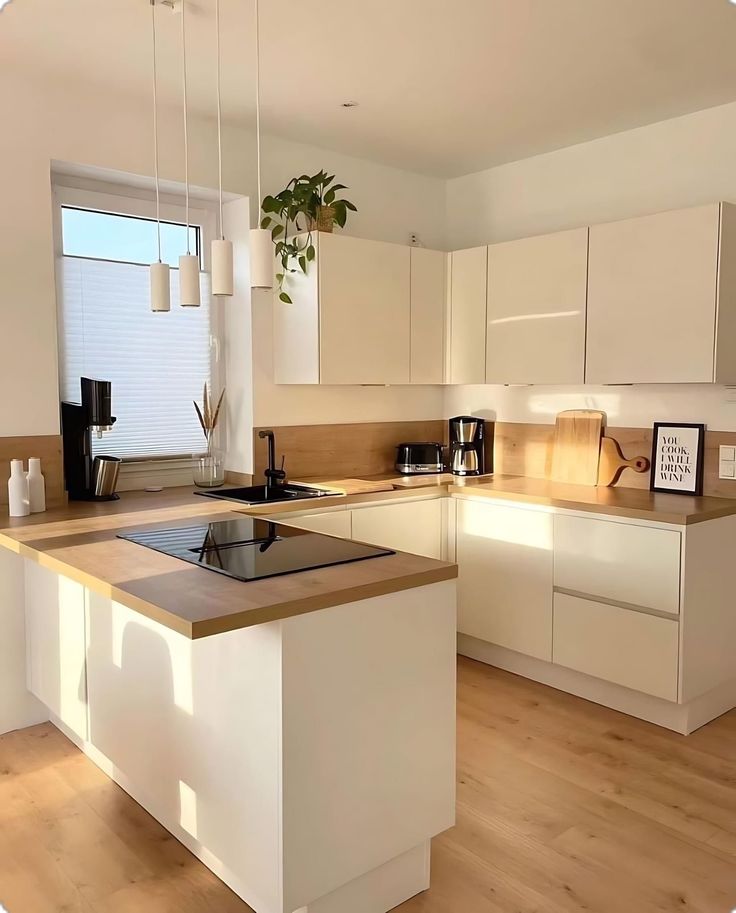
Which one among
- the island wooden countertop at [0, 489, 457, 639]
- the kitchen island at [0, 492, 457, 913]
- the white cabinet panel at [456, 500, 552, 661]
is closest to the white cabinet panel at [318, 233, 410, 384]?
the white cabinet panel at [456, 500, 552, 661]

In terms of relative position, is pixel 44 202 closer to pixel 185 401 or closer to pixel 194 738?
pixel 185 401

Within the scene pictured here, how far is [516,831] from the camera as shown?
240 cm

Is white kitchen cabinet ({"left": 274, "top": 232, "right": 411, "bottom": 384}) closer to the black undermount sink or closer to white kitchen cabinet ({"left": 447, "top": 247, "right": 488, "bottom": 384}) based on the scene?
white kitchen cabinet ({"left": 447, "top": 247, "right": 488, "bottom": 384})

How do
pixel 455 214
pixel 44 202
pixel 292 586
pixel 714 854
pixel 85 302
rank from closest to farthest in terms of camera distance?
pixel 292 586
pixel 714 854
pixel 44 202
pixel 85 302
pixel 455 214

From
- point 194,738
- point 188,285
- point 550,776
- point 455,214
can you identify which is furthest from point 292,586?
point 455,214

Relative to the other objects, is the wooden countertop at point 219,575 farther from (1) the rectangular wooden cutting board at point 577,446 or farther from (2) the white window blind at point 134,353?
(2) the white window blind at point 134,353

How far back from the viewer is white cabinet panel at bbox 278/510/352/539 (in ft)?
10.7

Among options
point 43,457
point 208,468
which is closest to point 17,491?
point 43,457

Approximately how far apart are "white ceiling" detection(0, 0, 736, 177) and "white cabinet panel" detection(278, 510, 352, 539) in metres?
1.74

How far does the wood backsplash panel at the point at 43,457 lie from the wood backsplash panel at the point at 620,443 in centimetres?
226

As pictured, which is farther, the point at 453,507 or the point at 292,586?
the point at 453,507

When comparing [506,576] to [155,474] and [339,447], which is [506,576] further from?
[155,474]

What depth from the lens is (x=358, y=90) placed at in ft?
10.5

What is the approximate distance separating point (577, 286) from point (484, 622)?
63.0 inches
